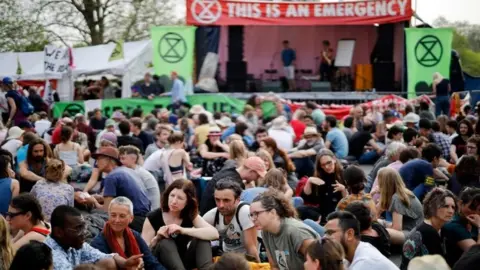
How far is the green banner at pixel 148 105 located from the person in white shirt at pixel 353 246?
17.2 m

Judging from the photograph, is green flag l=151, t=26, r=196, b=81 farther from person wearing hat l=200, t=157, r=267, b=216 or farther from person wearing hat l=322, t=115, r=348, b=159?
person wearing hat l=200, t=157, r=267, b=216

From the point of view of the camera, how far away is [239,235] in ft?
27.0

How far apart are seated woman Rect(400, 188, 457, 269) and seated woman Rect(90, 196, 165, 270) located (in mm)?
1938

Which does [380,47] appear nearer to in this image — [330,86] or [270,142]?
[330,86]

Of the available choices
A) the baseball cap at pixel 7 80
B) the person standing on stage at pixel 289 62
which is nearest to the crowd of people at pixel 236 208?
the baseball cap at pixel 7 80

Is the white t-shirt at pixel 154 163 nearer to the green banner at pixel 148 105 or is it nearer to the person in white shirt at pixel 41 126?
the person in white shirt at pixel 41 126

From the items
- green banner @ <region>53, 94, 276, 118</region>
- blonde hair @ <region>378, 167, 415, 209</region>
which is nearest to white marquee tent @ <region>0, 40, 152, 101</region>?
green banner @ <region>53, 94, 276, 118</region>

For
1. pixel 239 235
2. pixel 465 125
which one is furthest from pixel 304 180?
pixel 465 125

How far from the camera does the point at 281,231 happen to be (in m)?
7.10

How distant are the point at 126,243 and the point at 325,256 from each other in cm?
229

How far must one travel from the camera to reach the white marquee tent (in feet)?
86.5

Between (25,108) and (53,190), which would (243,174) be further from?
(25,108)

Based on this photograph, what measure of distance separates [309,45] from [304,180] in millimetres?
20942

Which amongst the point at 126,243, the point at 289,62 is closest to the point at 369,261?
the point at 126,243
